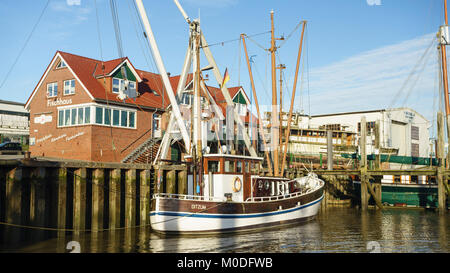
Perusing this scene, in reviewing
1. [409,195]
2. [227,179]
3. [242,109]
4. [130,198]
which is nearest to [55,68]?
[130,198]

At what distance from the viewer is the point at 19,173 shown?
715 inches

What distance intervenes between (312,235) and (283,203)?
364 centimetres

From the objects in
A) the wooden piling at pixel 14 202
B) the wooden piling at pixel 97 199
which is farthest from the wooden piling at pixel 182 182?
the wooden piling at pixel 14 202

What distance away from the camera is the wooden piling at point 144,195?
960 inches

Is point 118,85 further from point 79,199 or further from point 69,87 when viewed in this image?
point 79,199

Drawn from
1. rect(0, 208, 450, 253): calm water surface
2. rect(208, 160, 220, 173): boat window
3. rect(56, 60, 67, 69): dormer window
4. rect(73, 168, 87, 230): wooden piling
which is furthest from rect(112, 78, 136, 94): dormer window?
rect(0, 208, 450, 253): calm water surface

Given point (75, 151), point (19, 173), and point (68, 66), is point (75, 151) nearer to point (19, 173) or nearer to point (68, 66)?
point (68, 66)

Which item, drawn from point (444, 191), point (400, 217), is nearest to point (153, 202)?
point (400, 217)

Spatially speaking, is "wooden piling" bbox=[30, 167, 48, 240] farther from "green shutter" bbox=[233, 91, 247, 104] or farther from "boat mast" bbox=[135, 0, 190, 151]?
"green shutter" bbox=[233, 91, 247, 104]

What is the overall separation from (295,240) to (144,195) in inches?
374

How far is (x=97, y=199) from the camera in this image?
21.5 meters

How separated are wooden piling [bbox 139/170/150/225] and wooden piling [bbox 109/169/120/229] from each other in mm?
2028

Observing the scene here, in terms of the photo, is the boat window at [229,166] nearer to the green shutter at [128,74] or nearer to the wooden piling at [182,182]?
the wooden piling at [182,182]

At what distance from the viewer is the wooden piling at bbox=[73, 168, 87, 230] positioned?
66.6 feet
